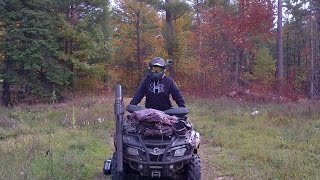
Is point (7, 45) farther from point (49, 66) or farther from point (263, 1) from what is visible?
point (263, 1)

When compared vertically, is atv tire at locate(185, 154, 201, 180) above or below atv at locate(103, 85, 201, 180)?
below

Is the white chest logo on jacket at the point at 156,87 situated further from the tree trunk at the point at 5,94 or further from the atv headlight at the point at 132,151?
the tree trunk at the point at 5,94

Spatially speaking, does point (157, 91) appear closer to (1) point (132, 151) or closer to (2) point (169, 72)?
(1) point (132, 151)

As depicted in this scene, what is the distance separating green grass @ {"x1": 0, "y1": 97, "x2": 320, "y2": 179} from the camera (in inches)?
316

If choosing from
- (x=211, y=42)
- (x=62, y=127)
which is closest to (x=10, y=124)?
(x=62, y=127)

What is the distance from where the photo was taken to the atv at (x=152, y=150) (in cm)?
609

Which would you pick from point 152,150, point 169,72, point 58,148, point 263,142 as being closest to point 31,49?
→ point 169,72

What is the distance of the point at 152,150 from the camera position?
6.12m

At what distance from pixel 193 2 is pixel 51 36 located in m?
16.6

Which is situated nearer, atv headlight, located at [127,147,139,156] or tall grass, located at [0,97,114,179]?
atv headlight, located at [127,147,139,156]

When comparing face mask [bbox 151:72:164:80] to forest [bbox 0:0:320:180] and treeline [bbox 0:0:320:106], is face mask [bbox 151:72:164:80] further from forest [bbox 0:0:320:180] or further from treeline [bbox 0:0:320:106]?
treeline [bbox 0:0:320:106]

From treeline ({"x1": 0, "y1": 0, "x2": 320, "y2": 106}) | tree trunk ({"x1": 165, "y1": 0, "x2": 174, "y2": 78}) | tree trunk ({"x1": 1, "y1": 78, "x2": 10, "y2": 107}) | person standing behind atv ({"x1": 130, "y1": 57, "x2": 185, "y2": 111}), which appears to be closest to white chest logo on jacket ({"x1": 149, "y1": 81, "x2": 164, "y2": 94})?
person standing behind atv ({"x1": 130, "y1": 57, "x2": 185, "y2": 111})

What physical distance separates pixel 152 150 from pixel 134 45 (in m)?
34.3

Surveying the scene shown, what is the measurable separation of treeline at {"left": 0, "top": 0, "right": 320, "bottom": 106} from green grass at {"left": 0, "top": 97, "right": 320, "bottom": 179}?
9776mm
